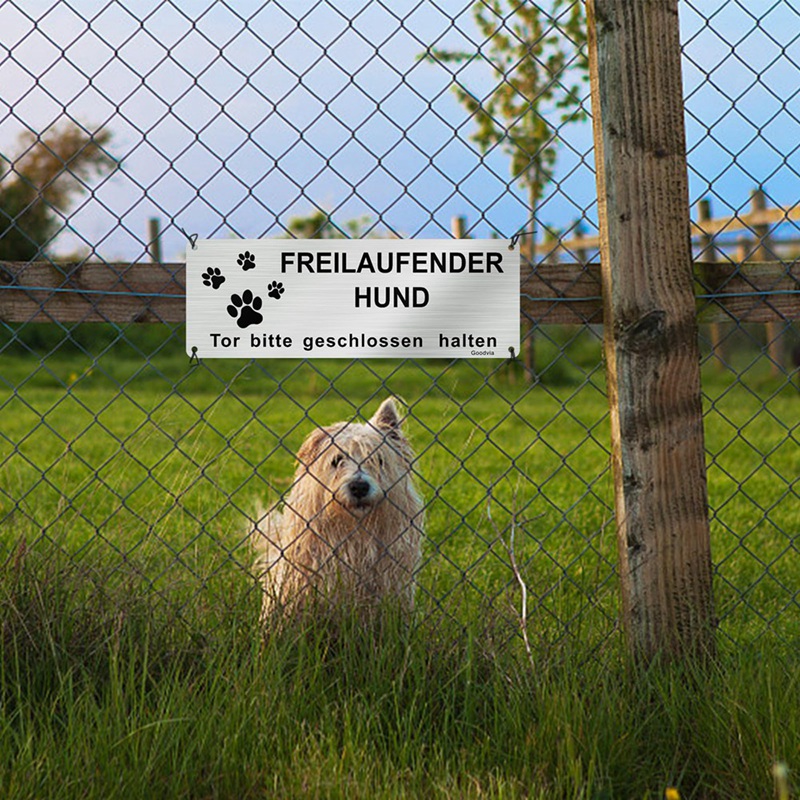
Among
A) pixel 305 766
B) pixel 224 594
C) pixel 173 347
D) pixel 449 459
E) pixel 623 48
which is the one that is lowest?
pixel 305 766

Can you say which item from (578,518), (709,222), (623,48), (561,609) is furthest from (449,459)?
(709,222)

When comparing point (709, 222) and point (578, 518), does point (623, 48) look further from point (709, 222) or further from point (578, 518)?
point (709, 222)

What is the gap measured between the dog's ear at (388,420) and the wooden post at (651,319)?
126cm

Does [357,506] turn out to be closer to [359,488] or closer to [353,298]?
[359,488]

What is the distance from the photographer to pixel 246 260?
2684mm

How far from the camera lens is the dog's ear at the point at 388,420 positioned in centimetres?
375

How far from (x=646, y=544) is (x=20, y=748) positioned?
1661 mm

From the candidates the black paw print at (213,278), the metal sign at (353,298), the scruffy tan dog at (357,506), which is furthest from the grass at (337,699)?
the scruffy tan dog at (357,506)

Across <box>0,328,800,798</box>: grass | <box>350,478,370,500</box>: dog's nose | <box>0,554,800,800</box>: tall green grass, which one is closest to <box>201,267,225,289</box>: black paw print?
<box>0,328,800,798</box>: grass

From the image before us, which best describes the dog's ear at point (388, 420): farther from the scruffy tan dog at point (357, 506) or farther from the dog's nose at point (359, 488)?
the dog's nose at point (359, 488)

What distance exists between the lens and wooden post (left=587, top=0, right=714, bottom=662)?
2.59 metres

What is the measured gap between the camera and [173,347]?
16.2 metres

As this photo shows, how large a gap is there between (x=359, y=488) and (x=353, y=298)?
107 cm

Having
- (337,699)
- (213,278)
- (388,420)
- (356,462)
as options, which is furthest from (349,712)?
(388,420)
